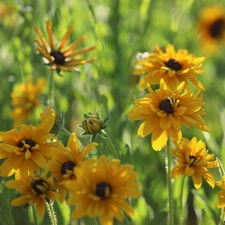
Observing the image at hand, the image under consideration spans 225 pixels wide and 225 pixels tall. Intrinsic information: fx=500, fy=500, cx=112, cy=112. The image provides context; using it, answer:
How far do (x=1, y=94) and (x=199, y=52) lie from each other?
1.13 metres

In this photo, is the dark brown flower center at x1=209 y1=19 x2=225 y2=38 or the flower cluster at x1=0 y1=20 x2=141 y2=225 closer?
the flower cluster at x1=0 y1=20 x2=141 y2=225

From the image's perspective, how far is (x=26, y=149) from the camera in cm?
105

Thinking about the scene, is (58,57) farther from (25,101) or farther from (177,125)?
(177,125)

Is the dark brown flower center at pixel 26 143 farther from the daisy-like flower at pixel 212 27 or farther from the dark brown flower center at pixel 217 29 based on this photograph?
the dark brown flower center at pixel 217 29

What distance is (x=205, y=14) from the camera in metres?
2.85

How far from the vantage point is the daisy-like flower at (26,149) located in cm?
104

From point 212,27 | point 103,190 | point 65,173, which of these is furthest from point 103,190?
point 212,27

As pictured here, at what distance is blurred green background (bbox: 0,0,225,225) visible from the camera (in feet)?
4.79

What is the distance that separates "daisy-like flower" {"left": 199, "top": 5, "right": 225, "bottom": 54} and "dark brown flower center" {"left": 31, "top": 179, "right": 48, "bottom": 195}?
1982mm

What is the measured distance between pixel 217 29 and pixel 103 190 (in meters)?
2.24

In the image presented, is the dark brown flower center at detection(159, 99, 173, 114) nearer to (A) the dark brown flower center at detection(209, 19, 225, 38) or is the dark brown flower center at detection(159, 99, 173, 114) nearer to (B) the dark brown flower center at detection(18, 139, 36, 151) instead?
(B) the dark brown flower center at detection(18, 139, 36, 151)

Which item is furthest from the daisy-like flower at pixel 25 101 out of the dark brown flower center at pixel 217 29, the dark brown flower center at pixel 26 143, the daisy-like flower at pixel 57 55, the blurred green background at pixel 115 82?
the dark brown flower center at pixel 217 29

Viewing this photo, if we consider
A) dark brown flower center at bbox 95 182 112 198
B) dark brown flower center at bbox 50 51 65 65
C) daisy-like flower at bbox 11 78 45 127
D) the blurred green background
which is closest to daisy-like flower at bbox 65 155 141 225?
dark brown flower center at bbox 95 182 112 198

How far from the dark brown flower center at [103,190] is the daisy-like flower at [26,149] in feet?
0.60
